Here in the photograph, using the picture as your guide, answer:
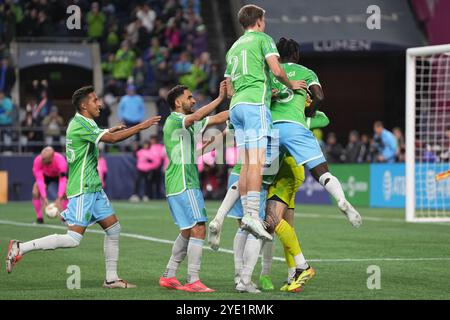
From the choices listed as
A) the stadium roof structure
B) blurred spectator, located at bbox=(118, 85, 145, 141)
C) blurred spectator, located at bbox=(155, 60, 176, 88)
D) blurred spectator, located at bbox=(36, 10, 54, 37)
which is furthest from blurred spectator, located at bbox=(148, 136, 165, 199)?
the stadium roof structure

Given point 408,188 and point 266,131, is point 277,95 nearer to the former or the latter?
point 266,131

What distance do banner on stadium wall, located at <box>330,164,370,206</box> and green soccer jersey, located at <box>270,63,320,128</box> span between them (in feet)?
57.9

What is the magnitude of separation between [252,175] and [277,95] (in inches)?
37.8

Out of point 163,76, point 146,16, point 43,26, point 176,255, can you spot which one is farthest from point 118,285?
point 146,16

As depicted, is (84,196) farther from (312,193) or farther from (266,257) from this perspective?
(312,193)

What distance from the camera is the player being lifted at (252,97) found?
10.2m

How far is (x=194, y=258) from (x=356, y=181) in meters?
18.4

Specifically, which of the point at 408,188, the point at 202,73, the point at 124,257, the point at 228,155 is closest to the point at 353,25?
the point at 202,73

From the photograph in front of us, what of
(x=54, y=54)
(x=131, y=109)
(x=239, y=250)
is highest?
(x=54, y=54)

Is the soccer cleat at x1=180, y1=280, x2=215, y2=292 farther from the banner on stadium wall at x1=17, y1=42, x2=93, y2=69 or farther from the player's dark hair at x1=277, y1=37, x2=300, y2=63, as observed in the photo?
the banner on stadium wall at x1=17, y1=42, x2=93, y2=69

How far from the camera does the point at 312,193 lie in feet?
98.4

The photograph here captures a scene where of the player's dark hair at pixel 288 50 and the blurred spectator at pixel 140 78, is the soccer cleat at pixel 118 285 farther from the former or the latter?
the blurred spectator at pixel 140 78

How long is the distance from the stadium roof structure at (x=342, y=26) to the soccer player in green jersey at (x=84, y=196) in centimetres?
2176

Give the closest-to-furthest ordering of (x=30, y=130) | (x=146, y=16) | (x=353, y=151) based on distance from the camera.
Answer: (x=353, y=151) < (x=30, y=130) < (x=146, y=16)
